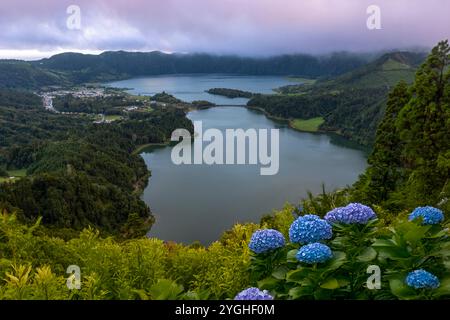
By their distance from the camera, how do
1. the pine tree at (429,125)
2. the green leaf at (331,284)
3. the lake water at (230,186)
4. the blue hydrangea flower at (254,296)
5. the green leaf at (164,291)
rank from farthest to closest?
the lake water at (230,186), the pine tree at (429,125), the green leaf at (331,284), the green leaf at (164,291), the blue hydrangea flower at (254,296)

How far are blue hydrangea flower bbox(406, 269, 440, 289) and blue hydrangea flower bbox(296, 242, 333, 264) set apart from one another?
0.44 meters

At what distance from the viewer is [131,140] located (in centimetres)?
8950

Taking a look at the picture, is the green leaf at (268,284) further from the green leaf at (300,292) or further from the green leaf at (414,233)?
the green leaf at (414,233)

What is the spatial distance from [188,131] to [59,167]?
118 feet

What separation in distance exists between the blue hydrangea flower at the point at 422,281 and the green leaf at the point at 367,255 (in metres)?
0.29

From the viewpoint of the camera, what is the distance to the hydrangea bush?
7.82 ft

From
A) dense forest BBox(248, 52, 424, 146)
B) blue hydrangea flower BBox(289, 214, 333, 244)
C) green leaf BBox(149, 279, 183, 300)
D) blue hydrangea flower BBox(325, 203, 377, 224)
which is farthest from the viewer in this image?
dense forest BBox(248, 52, 424, 146)

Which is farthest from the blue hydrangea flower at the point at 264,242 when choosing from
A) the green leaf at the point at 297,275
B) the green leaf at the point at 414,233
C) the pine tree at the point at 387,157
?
the pine tree at the point at 387,157

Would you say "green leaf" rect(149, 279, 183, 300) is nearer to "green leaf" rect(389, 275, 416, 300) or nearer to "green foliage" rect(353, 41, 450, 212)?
"green leaf" rect(389, 275, 416, 300)

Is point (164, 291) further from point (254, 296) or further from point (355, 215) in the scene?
point (355, 215)

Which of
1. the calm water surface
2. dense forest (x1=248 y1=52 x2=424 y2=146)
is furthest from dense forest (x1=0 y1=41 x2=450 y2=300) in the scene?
dense forest (x1=248 y1=52 x2=424 y2=146)

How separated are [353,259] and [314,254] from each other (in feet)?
1.16

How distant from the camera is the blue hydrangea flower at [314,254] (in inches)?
95.2
